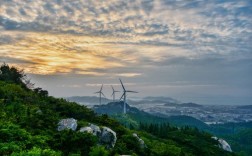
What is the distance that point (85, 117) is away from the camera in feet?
215

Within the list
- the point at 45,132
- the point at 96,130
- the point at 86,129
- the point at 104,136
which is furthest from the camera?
the point at 104,136

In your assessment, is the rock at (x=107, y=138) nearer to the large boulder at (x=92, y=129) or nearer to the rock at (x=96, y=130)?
the rock at (x=96, y=130)

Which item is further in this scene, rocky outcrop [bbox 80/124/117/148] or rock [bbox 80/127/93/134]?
rocky outcrop [bbox 80/124/117/148]

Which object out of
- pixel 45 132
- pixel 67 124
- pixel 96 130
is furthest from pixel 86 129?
pixel 45 132

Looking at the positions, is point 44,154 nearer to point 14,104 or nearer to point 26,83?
point 14,104

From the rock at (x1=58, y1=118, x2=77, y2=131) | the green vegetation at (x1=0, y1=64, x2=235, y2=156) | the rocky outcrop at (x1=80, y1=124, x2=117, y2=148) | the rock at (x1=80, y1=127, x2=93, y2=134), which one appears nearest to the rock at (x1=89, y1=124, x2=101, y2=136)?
the rocky outcrop at (x1=80, y1=124, x2=117, y2=148)

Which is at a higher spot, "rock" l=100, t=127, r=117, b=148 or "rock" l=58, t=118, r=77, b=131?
"rock" l=58, t=118, r=77, b=131

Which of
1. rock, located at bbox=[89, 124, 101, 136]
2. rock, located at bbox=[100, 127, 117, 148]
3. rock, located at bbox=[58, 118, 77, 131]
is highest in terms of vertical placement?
rock, located at bbox=[58, 118, 77, 131]

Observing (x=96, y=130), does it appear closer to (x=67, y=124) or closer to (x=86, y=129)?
(x=86, y=129)

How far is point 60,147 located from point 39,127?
5.91 m

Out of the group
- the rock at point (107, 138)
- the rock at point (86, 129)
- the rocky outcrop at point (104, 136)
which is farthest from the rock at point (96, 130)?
the rock at point (86, 129)

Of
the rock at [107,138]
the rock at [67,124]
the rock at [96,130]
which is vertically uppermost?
the rock at [67,124]

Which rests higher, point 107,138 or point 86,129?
point 86,129

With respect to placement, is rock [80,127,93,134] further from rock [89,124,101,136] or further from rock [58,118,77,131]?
rock [58,118,77,131]
